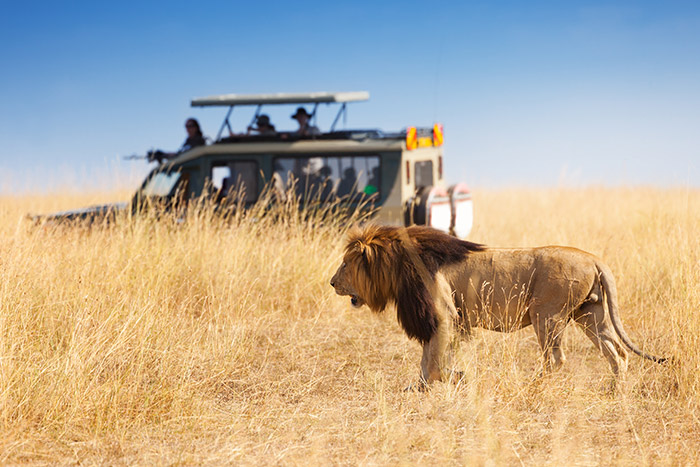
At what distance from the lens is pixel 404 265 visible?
4.86 meters

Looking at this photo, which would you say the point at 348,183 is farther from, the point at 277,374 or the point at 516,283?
the point at 516,283

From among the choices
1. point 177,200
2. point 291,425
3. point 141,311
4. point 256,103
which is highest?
point 256,103

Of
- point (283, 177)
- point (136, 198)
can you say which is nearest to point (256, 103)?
point (283, 177)

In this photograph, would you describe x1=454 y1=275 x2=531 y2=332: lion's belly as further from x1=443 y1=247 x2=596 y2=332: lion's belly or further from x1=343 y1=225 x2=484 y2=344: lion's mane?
x1=343 y1=225 x2=484 y2=344: lion's mane

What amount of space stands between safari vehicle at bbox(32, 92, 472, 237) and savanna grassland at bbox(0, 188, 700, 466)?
5.13 feet

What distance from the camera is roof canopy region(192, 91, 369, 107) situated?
31.9 feet

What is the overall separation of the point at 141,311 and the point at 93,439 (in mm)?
1485

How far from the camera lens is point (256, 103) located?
9.89 metres

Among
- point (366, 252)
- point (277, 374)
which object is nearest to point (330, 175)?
point (277, 374)

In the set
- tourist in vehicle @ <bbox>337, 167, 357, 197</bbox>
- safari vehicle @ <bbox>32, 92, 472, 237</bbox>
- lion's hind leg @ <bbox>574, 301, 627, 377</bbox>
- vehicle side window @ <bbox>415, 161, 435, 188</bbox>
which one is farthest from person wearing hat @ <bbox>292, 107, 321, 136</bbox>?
lion's hind leg @ <bbox>574, 301, 627, 377</bbox>

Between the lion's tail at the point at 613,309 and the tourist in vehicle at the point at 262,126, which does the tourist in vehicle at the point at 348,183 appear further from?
the lion's tail at the point at 613,309

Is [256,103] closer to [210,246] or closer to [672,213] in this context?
[210,246]

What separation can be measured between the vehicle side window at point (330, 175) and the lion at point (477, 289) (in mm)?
4271

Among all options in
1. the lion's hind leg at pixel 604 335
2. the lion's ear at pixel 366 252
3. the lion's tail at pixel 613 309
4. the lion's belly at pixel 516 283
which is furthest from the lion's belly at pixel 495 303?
the lion's ear at pixel 366 252
